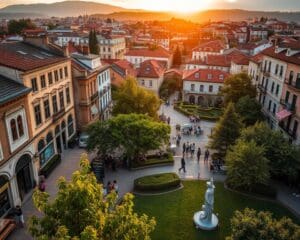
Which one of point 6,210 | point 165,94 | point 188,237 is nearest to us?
point 188,237

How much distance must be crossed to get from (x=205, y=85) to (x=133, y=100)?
79.6 feet

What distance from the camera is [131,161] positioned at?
29.0 metres

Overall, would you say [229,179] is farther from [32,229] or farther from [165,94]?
[165,94]

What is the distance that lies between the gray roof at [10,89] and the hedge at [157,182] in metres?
12.7

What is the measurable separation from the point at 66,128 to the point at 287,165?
25.3 metres

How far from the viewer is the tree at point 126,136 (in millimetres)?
26589

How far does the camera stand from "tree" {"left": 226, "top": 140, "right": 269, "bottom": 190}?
2259cm

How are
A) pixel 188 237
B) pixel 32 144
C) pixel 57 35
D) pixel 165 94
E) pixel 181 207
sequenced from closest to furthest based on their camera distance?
1. pixel 188 237
2. pixel 181 207
3. pixel 32 144
4. pixel 165 94
5. pixel 57 35

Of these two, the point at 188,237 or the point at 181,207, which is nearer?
the point at 188,237

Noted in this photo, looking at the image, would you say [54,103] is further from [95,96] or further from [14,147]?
[14,147]

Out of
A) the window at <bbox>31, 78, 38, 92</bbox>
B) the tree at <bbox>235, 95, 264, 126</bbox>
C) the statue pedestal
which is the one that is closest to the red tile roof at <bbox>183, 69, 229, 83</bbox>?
the tree at <bbox>235, 95, 264, 126</bbox>

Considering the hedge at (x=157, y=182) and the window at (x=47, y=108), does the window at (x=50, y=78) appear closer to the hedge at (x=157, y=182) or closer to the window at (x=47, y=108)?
the window at (x=47, y=108)

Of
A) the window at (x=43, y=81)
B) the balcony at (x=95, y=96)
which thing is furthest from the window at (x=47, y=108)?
the balcony at (x=95, y=96)

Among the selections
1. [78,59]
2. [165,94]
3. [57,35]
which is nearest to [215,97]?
[165,94]
